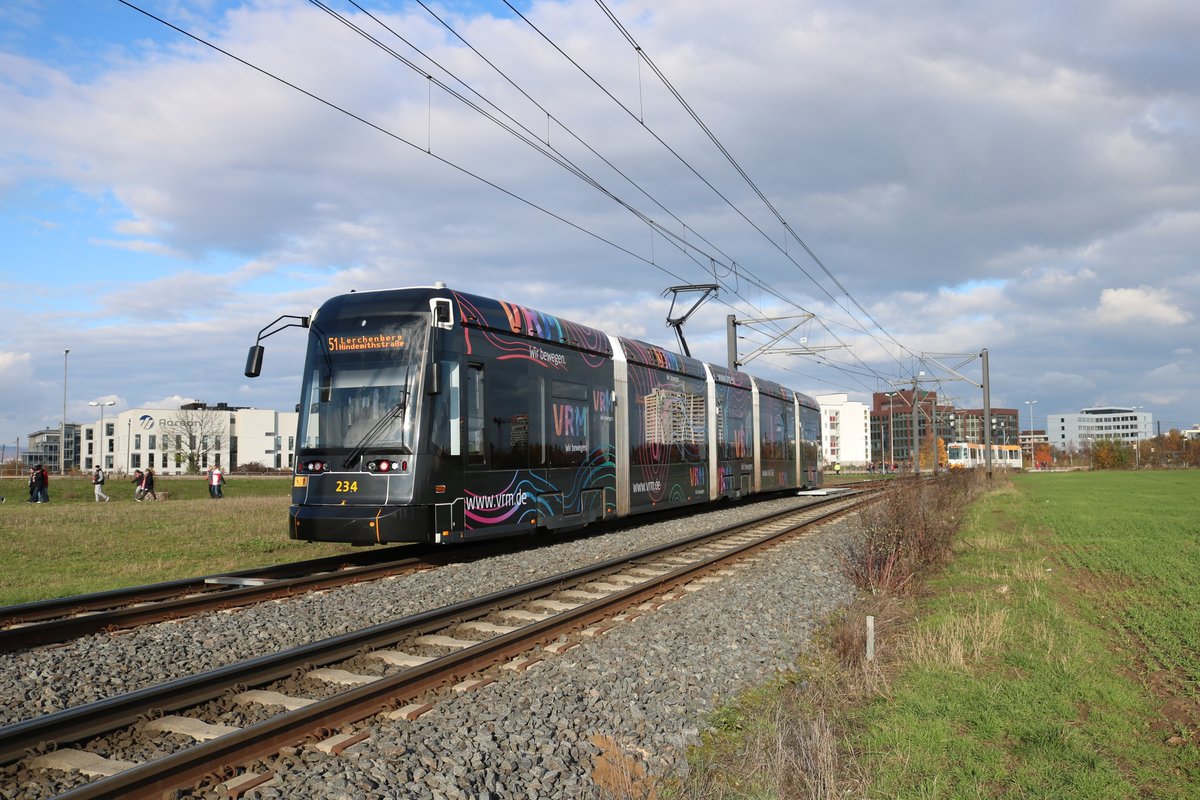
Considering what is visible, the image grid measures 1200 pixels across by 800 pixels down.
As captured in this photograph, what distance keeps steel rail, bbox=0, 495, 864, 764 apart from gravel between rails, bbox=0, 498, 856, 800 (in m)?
0.85

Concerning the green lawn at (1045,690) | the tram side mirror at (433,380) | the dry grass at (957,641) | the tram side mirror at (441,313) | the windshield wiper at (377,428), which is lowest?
the green lawn at (1045,690)

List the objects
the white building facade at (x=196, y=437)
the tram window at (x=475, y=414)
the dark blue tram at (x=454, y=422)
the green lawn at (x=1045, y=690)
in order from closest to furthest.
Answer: the green lawn at (x=1045, y=690) < the dark blue tram at (x=454, y=422) < the tram window at (x=475, y=414) < the white building facade at (x=196, y=437)

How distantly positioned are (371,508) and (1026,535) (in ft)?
45.6

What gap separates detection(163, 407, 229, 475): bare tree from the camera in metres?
103

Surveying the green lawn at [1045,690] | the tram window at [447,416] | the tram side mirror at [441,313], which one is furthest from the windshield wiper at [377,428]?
the green lawn at [1045,690]

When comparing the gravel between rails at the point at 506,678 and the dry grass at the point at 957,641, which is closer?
the gravel between rails at the point at 506,678

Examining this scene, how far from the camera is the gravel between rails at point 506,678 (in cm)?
478

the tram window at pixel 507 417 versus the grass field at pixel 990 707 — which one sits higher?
the tram window at pixel 507 417

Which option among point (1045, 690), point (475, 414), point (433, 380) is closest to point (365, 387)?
point (433, 380)

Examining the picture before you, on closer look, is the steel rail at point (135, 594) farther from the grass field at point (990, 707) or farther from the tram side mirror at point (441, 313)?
the grass field at point (990, 707)

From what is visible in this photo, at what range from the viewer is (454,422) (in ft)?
40.2

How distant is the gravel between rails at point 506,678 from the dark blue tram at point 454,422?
1.23 metres

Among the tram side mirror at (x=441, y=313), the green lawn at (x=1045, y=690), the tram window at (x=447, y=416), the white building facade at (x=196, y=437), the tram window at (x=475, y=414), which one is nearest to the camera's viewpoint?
the green lawn at (x=1045, y=690)

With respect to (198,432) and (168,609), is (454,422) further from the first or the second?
(198,432)
